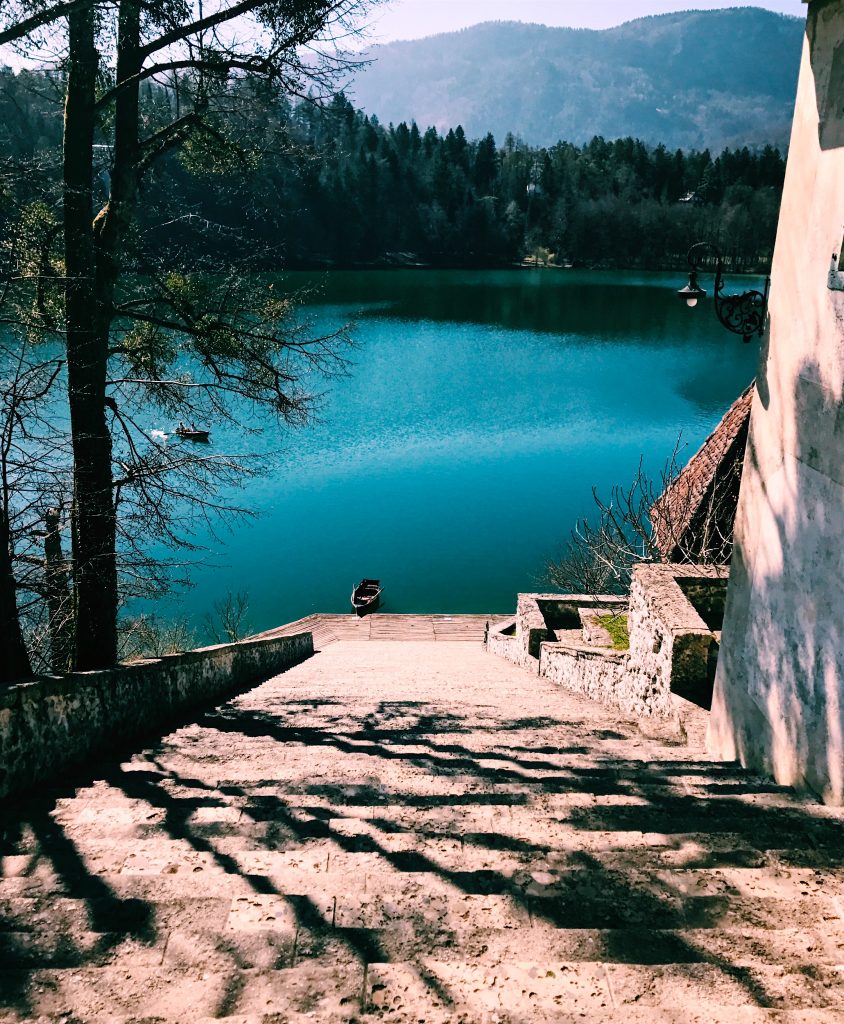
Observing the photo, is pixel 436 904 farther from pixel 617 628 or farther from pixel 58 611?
pixel 617 628

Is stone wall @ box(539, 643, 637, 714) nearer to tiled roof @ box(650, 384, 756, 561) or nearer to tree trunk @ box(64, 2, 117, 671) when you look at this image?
tiled roof @ box(650, 384, 756, 561)

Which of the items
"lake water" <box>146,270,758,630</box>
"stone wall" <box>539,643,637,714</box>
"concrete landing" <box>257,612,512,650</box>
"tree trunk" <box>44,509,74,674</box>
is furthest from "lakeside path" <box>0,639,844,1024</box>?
"concrete landing" <box>257,612,512,650</box>

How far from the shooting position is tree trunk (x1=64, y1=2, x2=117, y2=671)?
733 centimetres

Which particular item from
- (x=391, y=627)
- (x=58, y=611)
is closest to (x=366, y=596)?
(x=391, y=627)

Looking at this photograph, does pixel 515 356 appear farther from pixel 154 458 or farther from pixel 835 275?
pixel 835 275

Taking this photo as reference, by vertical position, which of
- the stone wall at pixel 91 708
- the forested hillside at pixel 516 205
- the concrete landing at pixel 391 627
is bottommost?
the concrete landing at pixel 391 627

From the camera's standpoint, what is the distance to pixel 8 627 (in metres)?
5.36

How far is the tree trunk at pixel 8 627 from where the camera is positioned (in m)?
5.36

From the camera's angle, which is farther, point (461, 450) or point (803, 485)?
point (461, 450)

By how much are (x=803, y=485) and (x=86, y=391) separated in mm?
6546

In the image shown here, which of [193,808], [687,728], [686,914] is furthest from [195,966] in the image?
[687,728]

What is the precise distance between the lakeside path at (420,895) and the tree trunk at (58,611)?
295 cm

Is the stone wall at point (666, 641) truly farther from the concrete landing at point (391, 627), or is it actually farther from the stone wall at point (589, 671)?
the concrete landing at point (391, 627)

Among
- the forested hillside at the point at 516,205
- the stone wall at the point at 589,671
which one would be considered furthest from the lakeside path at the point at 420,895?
the forested hillside at the point at 516,205
